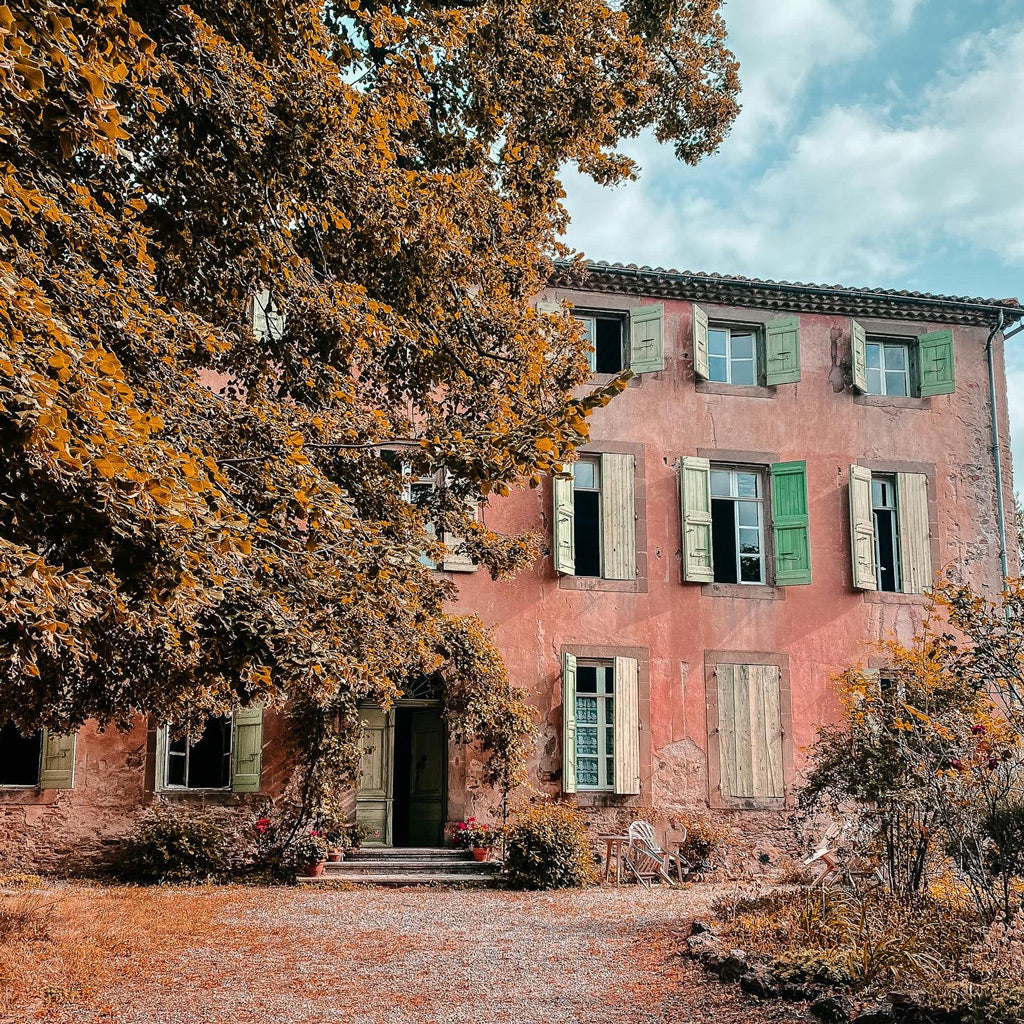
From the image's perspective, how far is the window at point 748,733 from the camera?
1362cm

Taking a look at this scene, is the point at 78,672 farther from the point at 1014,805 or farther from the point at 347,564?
the point at 1014,805

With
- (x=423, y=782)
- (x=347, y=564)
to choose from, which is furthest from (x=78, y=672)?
(x=423, y=782)

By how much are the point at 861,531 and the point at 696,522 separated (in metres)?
2.30

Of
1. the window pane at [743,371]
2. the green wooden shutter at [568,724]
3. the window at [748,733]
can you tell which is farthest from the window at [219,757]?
the window pane at [743,371]

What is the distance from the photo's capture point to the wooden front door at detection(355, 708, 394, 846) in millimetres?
13148

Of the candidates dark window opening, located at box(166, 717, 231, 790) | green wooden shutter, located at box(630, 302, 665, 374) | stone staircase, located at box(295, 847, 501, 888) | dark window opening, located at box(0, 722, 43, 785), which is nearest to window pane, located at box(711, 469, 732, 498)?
green wooden shutter, located at box(630, 302, 665, 374)

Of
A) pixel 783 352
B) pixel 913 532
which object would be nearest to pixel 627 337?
pixel 783 352

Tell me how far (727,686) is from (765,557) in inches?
72.7

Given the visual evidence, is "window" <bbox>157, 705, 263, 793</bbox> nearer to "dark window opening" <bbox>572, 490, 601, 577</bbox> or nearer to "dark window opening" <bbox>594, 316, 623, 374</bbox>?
"dark window opening" <bbox>572, 490, 601, 577</bbox>

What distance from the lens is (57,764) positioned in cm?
1236

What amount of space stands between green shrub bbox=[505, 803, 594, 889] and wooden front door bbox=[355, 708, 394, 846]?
2.00 m

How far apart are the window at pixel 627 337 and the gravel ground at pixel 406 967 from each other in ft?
23.5

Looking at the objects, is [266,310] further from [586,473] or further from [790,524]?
[790,524]

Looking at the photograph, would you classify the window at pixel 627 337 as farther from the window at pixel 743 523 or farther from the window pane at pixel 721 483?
the window pane at pixel 721 483
